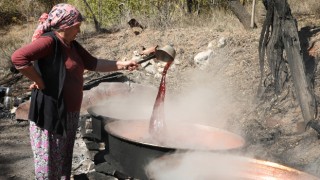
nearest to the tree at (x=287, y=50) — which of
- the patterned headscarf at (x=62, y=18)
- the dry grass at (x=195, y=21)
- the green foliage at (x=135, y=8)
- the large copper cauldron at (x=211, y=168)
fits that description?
the large copper cauldron at (x=211, y=168)

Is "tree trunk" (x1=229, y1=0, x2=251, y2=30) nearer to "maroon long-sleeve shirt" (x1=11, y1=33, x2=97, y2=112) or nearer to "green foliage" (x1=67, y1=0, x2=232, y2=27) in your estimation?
"green foliage" (x1=67, y1=0, x2=232, y2=27)

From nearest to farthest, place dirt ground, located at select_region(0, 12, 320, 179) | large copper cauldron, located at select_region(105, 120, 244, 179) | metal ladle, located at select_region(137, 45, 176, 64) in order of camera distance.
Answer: large copper cauldron, located at select_region(105, 120, 244, 179) → metal ladle, located at select_region(137, 45, 176, 64) → dirt ground, located at select_region(0, 12, 320, 179)

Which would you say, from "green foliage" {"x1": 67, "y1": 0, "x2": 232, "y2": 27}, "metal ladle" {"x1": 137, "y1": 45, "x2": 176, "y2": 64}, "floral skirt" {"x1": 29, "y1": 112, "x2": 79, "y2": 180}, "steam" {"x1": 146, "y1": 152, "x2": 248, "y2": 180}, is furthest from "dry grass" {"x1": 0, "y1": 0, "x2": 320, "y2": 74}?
"floral skirt" {"x1": 29, "y1": 112, "x2": 79, "y2": 180}

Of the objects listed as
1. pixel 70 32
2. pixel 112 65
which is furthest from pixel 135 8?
pixel 70 32

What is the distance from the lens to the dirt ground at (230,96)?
4.53 metres

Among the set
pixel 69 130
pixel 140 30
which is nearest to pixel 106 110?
pixel 69 130

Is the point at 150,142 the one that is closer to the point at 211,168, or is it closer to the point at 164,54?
the point at 211,168

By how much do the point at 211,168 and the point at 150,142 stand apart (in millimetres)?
617

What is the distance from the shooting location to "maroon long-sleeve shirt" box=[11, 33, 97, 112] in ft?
8.55

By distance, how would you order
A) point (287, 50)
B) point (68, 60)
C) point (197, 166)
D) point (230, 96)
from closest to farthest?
1. point (68, 60)
2. point (197, 166)
3. point (287, 50)
4. point (230, 96)

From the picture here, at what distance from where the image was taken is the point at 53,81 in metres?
2.78

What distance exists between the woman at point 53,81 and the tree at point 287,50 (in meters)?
2.78

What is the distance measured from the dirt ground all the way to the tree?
310 mm

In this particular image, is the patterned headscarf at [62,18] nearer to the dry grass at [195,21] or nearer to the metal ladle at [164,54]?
the metal ladle at [164,54]
